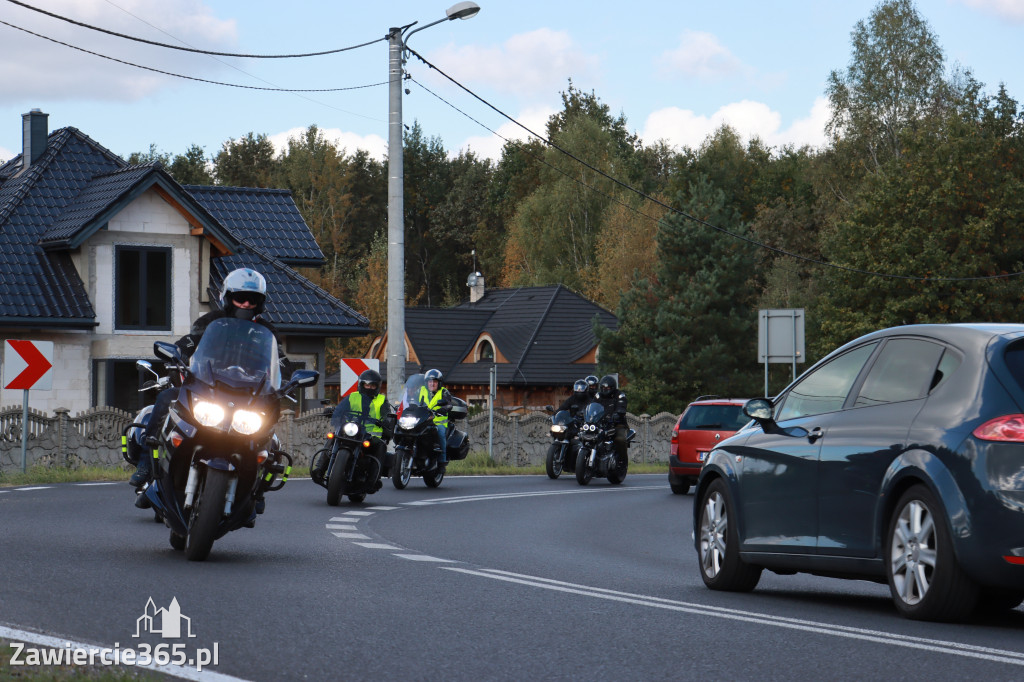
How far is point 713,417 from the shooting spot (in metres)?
26.3

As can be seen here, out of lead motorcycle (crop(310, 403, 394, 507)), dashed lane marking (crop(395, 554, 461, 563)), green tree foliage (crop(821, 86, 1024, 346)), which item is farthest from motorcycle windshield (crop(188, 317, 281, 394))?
green tree foliage (crop(821, 86, 1024, 346))

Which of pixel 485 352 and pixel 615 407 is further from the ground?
pixel 485 352

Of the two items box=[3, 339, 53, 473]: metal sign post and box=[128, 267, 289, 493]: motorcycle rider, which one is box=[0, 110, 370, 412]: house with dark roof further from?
box=[128, 267, 289, 493]: motorcycle rider

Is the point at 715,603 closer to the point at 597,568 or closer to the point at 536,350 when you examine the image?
the point at 597,568

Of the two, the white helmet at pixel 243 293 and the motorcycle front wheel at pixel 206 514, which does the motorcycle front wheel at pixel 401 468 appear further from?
the motorcycle front wheel at pixel 206 514

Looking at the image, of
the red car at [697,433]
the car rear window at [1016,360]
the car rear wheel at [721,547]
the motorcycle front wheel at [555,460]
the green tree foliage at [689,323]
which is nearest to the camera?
the car rear window at [1016,360]

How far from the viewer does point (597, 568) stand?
1178 centimetres

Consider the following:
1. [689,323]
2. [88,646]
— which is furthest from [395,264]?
[689,323]

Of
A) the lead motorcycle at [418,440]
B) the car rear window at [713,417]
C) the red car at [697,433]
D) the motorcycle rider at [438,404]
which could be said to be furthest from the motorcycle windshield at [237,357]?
the car rear window at [713,417]

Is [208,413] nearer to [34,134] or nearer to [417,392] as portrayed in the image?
[417,392]

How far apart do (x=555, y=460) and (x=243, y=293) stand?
1836 cm

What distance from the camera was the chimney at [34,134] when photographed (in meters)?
37.3

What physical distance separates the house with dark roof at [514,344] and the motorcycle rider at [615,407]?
1414 inches

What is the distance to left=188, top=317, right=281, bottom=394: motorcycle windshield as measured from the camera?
10.6 metres
